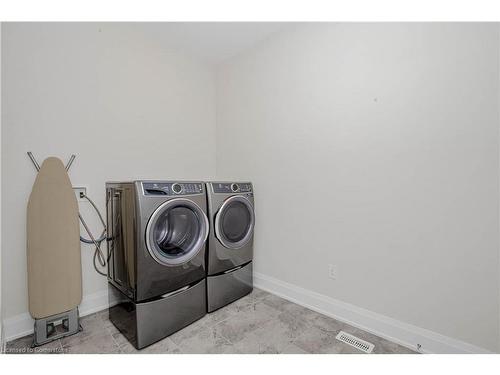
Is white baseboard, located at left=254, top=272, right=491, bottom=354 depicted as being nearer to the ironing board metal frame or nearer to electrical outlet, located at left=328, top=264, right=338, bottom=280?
electrical outlet, located at left=328, top=264, right=338, bottom=280

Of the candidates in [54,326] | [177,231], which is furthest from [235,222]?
[54,326]

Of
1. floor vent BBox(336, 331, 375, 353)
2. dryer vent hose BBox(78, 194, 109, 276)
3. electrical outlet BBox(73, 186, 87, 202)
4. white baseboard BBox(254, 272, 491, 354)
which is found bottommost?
floor vent BBox(336, 331, 375, 353)

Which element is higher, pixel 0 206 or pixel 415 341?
pixel 0 206

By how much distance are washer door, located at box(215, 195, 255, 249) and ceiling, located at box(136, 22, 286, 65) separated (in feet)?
5.13

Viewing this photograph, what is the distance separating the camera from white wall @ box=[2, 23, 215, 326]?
165cm

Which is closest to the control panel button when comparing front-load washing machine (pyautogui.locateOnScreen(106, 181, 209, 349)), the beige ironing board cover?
front-load washing machine (pyautogui.locateOnScreen(106, 181, 209, 349))

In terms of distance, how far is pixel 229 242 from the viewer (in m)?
2.08

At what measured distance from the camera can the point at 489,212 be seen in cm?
131

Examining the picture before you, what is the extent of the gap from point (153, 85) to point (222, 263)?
1.84 metres

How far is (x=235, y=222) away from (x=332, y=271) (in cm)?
92

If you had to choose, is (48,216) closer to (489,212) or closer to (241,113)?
(241,113)

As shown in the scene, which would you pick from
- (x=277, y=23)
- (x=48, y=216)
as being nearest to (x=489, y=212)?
(x=277, y=23)

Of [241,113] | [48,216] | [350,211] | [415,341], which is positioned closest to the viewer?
[415,341]

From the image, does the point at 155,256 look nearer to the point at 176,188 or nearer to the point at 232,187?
the point at 176,188
